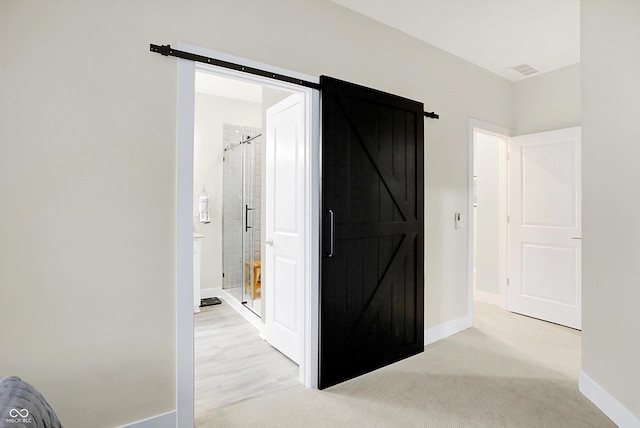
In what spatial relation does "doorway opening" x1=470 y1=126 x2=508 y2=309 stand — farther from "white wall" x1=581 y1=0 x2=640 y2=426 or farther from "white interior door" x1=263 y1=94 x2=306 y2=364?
"white interior door" x1=263 y1=94 x2=306 y2=364

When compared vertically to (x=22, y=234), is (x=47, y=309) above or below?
below

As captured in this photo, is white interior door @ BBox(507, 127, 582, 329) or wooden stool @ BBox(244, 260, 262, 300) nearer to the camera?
white interior door @ BBox(507, 127, 582, 329)

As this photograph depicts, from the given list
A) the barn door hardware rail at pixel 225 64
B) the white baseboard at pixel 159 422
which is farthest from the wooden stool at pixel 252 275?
the barn door hardware rail at pixel 225 64

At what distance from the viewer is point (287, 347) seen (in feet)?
9.55

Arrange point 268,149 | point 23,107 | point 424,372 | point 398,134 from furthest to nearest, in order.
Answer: point 268,149
point 398,134
point 424,372
point 23,107

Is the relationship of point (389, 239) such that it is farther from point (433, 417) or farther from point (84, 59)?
point (84, 59)

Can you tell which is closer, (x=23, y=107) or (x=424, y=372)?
(x=23, y=107)

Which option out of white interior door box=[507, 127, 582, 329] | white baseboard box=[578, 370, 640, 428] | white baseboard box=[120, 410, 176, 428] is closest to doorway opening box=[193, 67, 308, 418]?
white baseboard box=[120, 410, 176, 428]

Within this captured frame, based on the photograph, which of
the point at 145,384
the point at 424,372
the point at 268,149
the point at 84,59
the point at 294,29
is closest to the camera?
the point at 84,59

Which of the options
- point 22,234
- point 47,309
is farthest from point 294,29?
point 47,309

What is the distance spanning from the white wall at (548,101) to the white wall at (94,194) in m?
3.51

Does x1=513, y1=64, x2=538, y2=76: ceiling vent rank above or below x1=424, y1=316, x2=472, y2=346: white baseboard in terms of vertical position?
above

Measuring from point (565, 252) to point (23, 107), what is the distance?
15.5ft

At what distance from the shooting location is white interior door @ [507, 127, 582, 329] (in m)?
3.66
